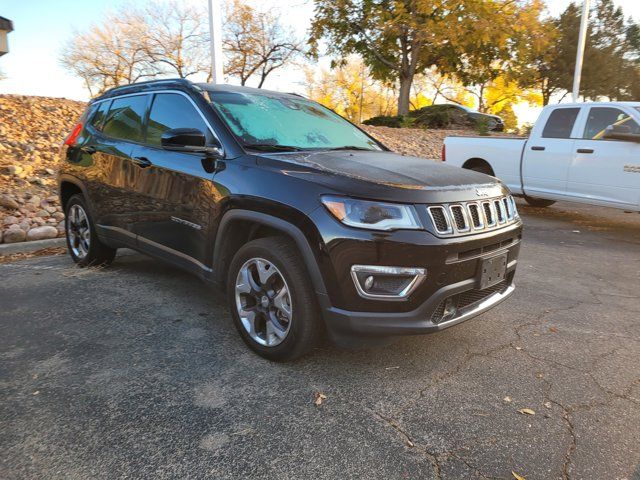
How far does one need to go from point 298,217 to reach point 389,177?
0.58 metres

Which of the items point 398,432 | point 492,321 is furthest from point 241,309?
point 492,321

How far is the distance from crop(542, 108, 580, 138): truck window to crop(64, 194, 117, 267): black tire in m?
6.73

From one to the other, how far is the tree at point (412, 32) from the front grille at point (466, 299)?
15.6 m

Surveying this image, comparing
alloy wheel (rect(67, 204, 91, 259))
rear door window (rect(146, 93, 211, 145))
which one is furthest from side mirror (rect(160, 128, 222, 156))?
alloy wheel (rect(67, 204, 91, 259))

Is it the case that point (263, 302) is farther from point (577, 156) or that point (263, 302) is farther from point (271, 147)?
point (577, 156)

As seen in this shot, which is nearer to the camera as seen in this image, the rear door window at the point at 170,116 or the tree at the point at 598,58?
the rear door window at the point at 170,116

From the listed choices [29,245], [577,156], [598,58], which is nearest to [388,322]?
[29,245]

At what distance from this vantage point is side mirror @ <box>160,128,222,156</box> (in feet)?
10.6

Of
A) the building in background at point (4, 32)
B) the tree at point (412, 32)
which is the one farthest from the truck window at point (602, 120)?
the tree at point (412, 32)

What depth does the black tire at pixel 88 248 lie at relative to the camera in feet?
15.8

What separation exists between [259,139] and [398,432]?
2115mm

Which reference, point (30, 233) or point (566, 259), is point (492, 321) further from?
point (30, 233)

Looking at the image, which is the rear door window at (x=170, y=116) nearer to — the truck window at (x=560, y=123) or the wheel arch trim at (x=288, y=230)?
the wheel arch trim at (x=288, y=230)

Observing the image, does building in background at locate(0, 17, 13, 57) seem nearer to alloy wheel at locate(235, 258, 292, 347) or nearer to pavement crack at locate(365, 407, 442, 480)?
alloy wheel at locate(235, 258, 292, 347)
